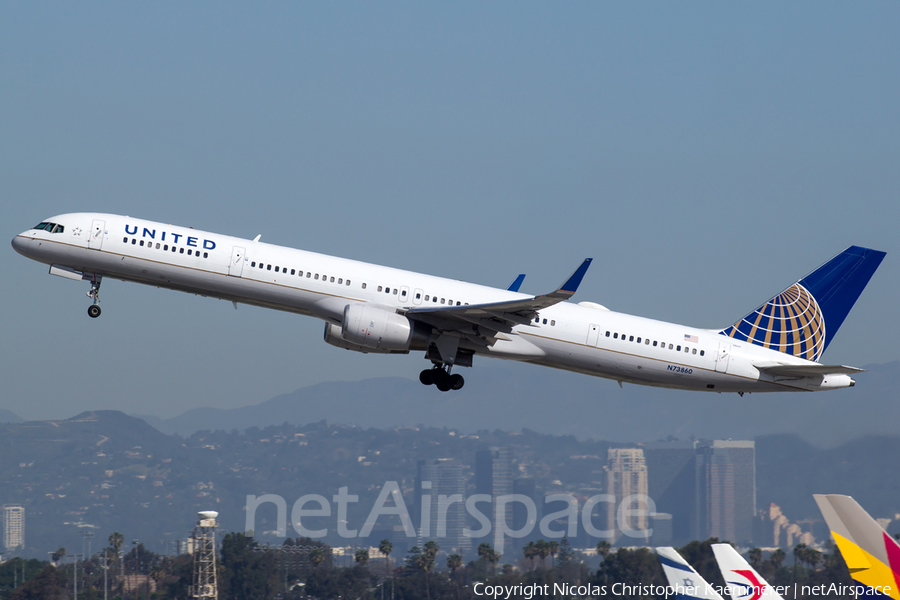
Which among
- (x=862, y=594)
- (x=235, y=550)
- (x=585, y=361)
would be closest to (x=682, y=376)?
(x=585, y=361)

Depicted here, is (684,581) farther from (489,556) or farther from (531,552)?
(489,556)

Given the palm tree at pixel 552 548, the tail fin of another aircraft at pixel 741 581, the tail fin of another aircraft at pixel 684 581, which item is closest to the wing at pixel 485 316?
the tail fin of another aircraft at pixel 684 581

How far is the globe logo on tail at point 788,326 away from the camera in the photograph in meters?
39.1

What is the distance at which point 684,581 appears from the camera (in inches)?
1299

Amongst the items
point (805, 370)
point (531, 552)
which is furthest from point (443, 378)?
point (531, 552)

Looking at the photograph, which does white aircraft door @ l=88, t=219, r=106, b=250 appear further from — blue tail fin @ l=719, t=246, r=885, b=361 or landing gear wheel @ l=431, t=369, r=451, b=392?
blue tail fin @ l=719, t=246, r=885, b=361

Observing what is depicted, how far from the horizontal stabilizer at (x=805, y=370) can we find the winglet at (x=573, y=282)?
10.9 m

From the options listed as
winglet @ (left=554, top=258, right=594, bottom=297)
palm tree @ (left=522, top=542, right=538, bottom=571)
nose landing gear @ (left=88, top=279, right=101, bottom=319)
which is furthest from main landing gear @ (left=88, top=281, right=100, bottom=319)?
palm tree @ (left=522, top=542, right=538, bottom=571)

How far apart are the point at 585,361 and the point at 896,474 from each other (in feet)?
394

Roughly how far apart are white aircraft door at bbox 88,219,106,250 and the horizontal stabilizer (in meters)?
25.1

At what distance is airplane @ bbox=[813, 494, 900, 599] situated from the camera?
1820 cm

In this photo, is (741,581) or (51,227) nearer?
(741,581)

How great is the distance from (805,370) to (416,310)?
1485 centimetres

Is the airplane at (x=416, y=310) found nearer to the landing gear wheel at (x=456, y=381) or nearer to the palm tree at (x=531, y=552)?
the landing gear wheel at (x=456, y=381)
